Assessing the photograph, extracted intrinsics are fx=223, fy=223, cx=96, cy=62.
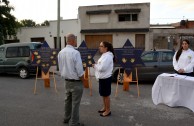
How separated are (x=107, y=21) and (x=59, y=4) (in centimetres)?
1563

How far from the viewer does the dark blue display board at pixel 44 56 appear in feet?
28.0

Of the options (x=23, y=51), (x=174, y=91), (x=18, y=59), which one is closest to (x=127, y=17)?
(x=23, y=51)

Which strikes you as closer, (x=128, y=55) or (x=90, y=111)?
(x=90, y=111)

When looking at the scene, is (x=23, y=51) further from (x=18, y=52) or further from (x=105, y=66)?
(x=105, y=66)

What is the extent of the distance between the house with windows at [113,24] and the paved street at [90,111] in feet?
67.8

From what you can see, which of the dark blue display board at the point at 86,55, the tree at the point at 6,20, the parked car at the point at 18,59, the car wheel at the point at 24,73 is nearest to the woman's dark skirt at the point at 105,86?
the dark blue display board at the point at 86,55

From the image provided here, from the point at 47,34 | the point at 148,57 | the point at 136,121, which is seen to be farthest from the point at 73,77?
the point at 47,34

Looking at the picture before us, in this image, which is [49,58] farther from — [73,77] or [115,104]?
[73,77]

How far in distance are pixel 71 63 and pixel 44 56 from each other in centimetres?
440

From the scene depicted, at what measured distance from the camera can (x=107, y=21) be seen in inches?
1136

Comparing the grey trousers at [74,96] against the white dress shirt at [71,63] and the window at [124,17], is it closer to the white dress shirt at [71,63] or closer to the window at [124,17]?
the white dress shirt at [71,63]

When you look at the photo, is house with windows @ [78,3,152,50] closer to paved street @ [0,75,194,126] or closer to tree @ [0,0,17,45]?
tree @ [0,0,17,45]

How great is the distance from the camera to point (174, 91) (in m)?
5.86

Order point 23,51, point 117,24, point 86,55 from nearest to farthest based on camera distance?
point 86,55
point 23,51
point 117,24
